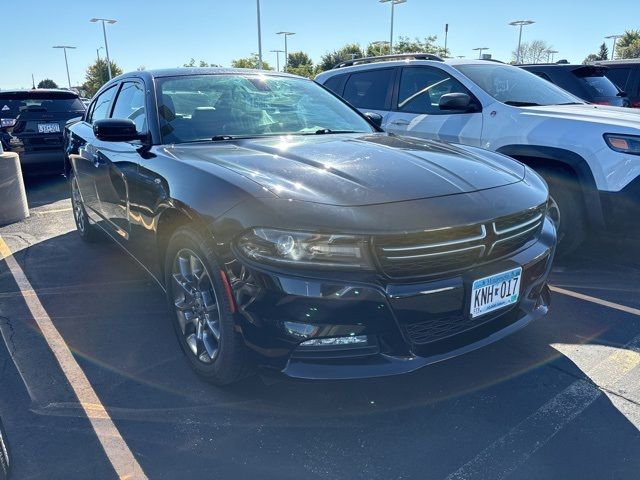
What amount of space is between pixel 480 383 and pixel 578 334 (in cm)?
95

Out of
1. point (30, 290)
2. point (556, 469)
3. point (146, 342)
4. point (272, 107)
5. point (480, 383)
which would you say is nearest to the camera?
point (556, 469)

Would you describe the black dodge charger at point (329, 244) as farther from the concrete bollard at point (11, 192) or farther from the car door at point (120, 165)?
the concrete bollard at point (11, 192)

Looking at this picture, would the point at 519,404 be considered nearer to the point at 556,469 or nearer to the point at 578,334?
the point at 556,469

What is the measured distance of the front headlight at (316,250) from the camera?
2.14m

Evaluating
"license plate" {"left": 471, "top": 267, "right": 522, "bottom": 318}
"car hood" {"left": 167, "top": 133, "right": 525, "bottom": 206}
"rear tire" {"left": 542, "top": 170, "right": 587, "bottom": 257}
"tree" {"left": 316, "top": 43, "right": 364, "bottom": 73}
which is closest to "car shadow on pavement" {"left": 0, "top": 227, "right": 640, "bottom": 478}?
"license plate" {"left": 471, "top": 267, "right": 522, "bottom": 318}

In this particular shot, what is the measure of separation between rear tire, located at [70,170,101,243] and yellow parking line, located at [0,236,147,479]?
115 cm

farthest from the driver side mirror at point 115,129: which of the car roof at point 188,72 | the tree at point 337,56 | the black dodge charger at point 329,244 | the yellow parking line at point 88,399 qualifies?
the tree at point 337,56

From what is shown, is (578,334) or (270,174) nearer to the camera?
(270,174)

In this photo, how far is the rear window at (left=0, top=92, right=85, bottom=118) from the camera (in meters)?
8.17

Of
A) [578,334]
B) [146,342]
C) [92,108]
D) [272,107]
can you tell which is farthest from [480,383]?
[92,108]

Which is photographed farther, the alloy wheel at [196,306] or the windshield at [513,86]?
the windshield at [513,86]

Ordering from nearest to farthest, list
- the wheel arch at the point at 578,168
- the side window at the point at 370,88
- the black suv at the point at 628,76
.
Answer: the wheel arch at the point at 578,168
the side window at the point at 370,88
the black suv at the point at 628,76

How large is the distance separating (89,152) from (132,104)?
91cm

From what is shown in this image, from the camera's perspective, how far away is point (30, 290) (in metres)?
4.16
